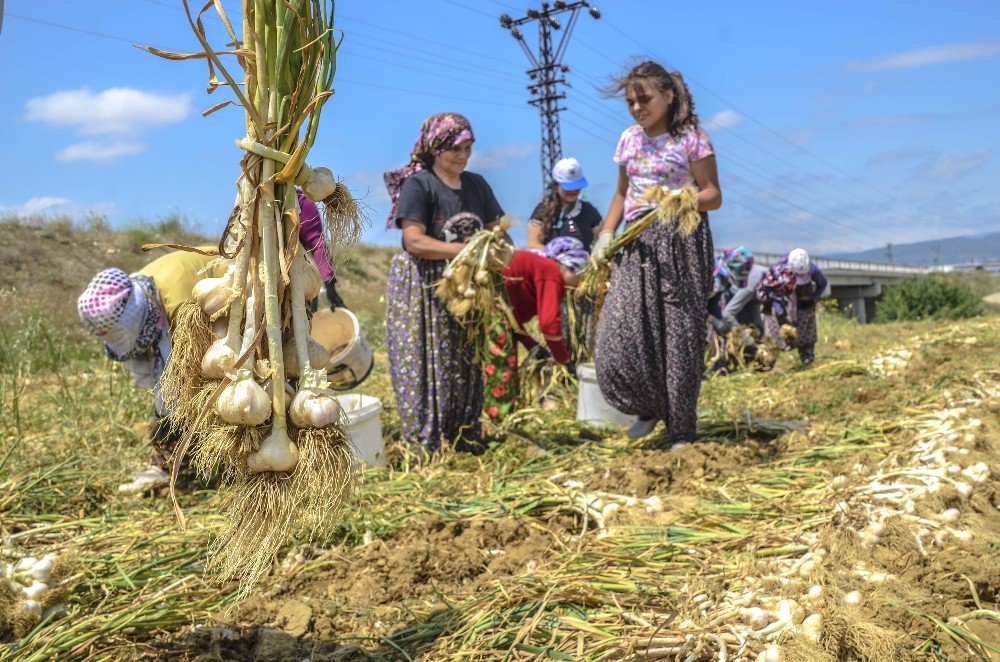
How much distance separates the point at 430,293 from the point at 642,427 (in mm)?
1290

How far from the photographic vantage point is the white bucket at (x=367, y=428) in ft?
13.1

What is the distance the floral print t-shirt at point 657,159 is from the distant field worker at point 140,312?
2075 millimetres

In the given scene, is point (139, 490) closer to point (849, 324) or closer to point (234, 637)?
point (234, 637)

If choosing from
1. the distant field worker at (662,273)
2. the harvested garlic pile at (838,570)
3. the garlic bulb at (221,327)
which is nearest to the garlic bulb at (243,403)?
the garlic bulb at (221,327)

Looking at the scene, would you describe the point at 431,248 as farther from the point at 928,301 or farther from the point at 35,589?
the point at 928,301

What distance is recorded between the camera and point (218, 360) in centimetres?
180

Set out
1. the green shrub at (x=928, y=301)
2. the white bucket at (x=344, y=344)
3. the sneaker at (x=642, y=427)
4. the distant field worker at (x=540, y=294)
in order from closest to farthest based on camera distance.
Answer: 1. the white bucket at (x=344, y=344)
2. the sneaker at (x=642, y=427)
3. the distant field worker at (x=540, y=294)
4. the green shrub at (x=928, y=301)

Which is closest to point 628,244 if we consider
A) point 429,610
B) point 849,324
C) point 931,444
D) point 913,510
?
point 931,444

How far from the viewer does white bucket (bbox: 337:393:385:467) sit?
13.1ft

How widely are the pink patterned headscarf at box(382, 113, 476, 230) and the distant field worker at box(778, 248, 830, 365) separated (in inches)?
193

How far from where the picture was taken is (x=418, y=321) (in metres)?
4.35

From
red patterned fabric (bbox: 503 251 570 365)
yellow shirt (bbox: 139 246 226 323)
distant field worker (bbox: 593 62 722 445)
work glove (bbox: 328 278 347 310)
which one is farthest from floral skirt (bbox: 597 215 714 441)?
Answer: yellow shirt (bbox: 139 246 226 323)

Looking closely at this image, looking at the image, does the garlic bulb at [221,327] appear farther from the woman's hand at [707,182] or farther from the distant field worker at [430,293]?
the woman's hand at [707,182]

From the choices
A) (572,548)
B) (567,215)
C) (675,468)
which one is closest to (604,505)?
(572,548)
